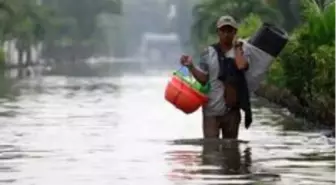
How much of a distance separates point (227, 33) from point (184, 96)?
1.03 meters

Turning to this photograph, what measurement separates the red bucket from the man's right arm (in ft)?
0.72

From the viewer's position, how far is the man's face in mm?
13594

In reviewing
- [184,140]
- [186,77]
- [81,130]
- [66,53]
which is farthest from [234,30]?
[66,53]

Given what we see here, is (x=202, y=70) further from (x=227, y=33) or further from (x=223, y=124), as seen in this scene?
(x=223, y=124)

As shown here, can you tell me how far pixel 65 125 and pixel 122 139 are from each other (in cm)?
387

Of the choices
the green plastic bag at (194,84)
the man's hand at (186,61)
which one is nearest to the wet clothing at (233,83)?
the green plastic bag at (194,84)

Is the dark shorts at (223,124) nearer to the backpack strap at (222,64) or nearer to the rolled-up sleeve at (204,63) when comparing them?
the backpack strap at (222,64)

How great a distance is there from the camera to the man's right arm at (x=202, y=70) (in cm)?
1387

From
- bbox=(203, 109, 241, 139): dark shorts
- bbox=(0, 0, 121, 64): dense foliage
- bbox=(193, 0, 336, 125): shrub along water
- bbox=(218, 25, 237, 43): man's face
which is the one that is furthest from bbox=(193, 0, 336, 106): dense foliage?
bbox=(0, 0, 121, 64): dense foliage

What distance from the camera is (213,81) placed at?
1412cm

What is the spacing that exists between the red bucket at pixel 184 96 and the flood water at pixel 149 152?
0.65 meters

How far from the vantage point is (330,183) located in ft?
37.9

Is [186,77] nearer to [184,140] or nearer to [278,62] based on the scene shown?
[184,140]

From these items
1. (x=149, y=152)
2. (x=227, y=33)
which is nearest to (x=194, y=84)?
(x=227, y=33)
